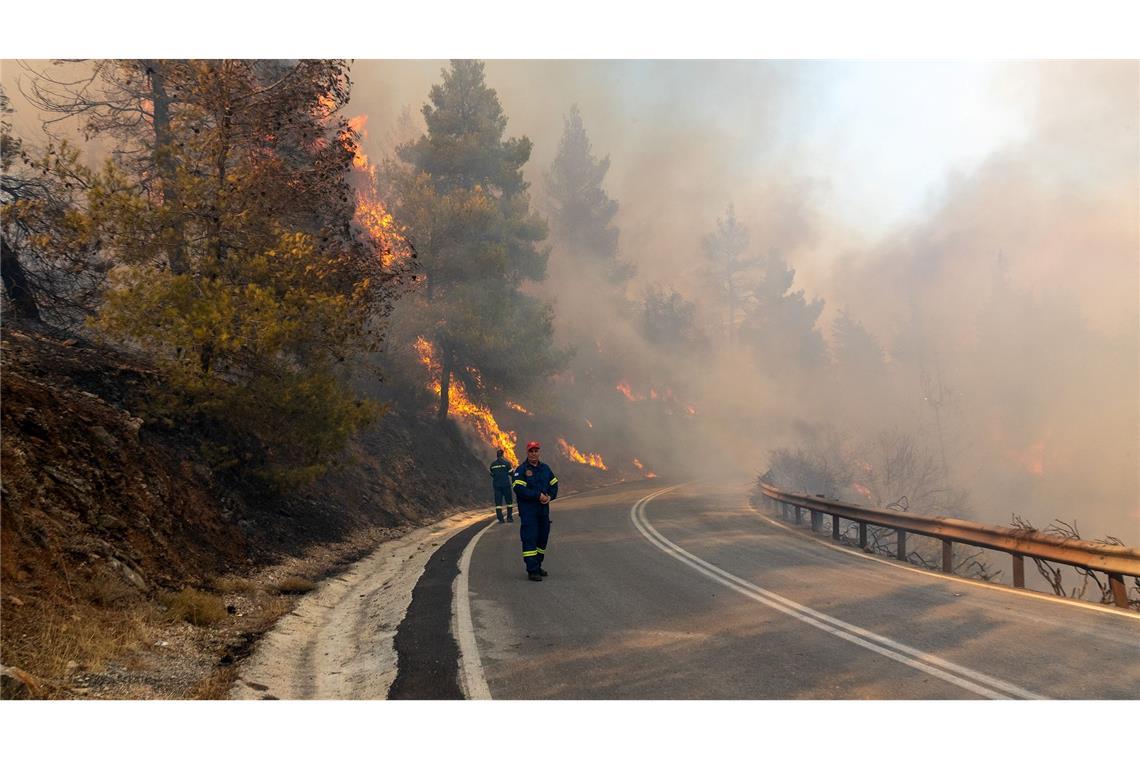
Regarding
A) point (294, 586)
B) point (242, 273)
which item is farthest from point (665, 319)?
point (294, 586)

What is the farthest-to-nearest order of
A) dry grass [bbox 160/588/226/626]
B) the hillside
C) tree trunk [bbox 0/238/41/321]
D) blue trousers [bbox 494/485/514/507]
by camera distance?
blue trousers [bbox 494/485/514/507] < tree trunk [bbox 0/238/41/321] < dry grass [bbox 160/588/226/626] < the hillside

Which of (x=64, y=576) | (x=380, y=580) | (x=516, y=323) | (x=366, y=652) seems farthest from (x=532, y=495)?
(x=516, y=323)

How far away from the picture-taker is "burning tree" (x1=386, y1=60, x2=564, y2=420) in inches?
1069

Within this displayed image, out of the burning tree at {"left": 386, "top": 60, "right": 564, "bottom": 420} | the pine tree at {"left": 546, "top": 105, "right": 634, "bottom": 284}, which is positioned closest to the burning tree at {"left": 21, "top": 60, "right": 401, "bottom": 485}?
the burning tree at {"left": 386, "top": 60, "right": 564, "bottom": 420}

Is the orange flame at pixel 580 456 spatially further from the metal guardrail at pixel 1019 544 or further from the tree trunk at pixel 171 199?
the tree trunk at pixel 171 199

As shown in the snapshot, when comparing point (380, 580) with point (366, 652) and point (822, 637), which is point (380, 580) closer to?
point (366, 652)

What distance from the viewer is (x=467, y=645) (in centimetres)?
639

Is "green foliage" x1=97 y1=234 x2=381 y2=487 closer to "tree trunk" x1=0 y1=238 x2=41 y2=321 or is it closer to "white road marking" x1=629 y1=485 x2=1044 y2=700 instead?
"tree trunk" x1=0 y1=238 x2=41 y2=321

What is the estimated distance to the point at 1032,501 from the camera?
83375 mm

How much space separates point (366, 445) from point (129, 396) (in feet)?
38.2

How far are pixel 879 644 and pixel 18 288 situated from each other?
13342 mm

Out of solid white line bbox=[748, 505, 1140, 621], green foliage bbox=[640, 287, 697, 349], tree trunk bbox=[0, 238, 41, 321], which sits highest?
green foliage bbox=[640, 287, 697, 349]

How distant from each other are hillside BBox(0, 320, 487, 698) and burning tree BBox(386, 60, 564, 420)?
1467cm

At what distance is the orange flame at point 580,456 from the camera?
143 feet
